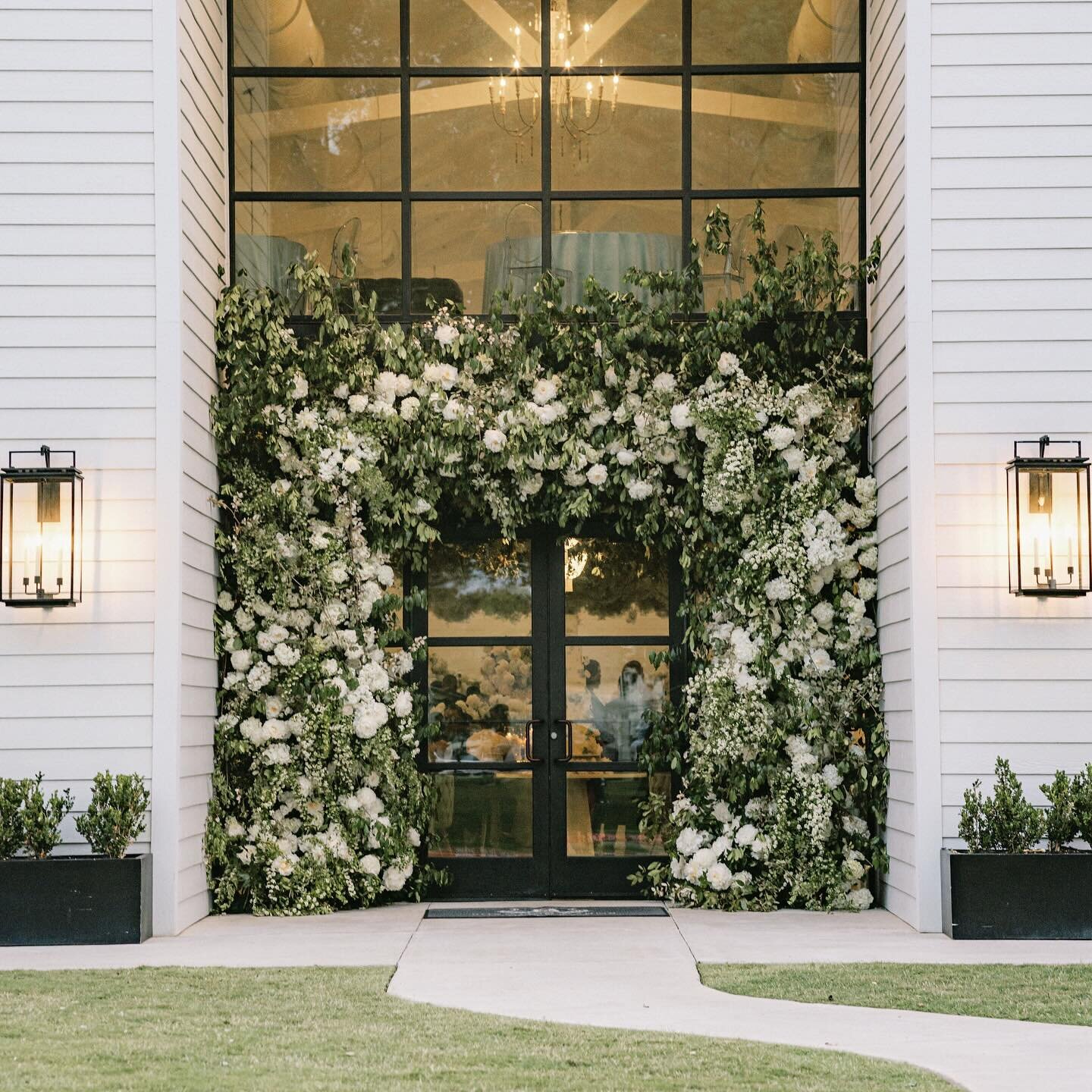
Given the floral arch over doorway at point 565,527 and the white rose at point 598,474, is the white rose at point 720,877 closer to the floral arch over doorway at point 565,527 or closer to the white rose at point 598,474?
the floral arch over doorway at point 565,527

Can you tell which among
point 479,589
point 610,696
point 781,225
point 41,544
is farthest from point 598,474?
point 41,544

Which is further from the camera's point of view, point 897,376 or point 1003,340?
point 897,376

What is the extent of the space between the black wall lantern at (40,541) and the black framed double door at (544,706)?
77.2 inches

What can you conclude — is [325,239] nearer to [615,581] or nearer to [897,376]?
[615,581]

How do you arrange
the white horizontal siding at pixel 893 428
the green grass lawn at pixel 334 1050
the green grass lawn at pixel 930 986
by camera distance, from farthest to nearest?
the white horizontal siding at pixel 893 428 < the green grass lawn at pixel 930 986 < the green grass lawn at pixel 334 1050

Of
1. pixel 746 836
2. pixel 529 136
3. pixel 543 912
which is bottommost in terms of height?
pixel 543 912

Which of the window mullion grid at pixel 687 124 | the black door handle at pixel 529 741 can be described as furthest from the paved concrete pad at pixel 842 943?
the window mullion grid at pixel 687 124

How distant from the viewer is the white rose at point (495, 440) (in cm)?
713

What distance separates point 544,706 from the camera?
297 inches

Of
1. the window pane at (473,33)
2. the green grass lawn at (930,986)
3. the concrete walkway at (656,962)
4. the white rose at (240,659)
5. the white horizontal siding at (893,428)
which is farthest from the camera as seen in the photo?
the window pane at (473,33)

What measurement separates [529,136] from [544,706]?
3.07 metres

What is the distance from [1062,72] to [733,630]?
9.93ft

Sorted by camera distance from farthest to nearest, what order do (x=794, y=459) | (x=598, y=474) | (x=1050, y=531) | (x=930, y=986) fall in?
(x=598, y=474) < (x=794, y=459) < (x=1050, y=531) < (x=930, y=986)

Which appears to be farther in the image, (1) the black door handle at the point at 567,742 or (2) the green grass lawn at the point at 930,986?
(1) the black door handle at the point at 567,742
